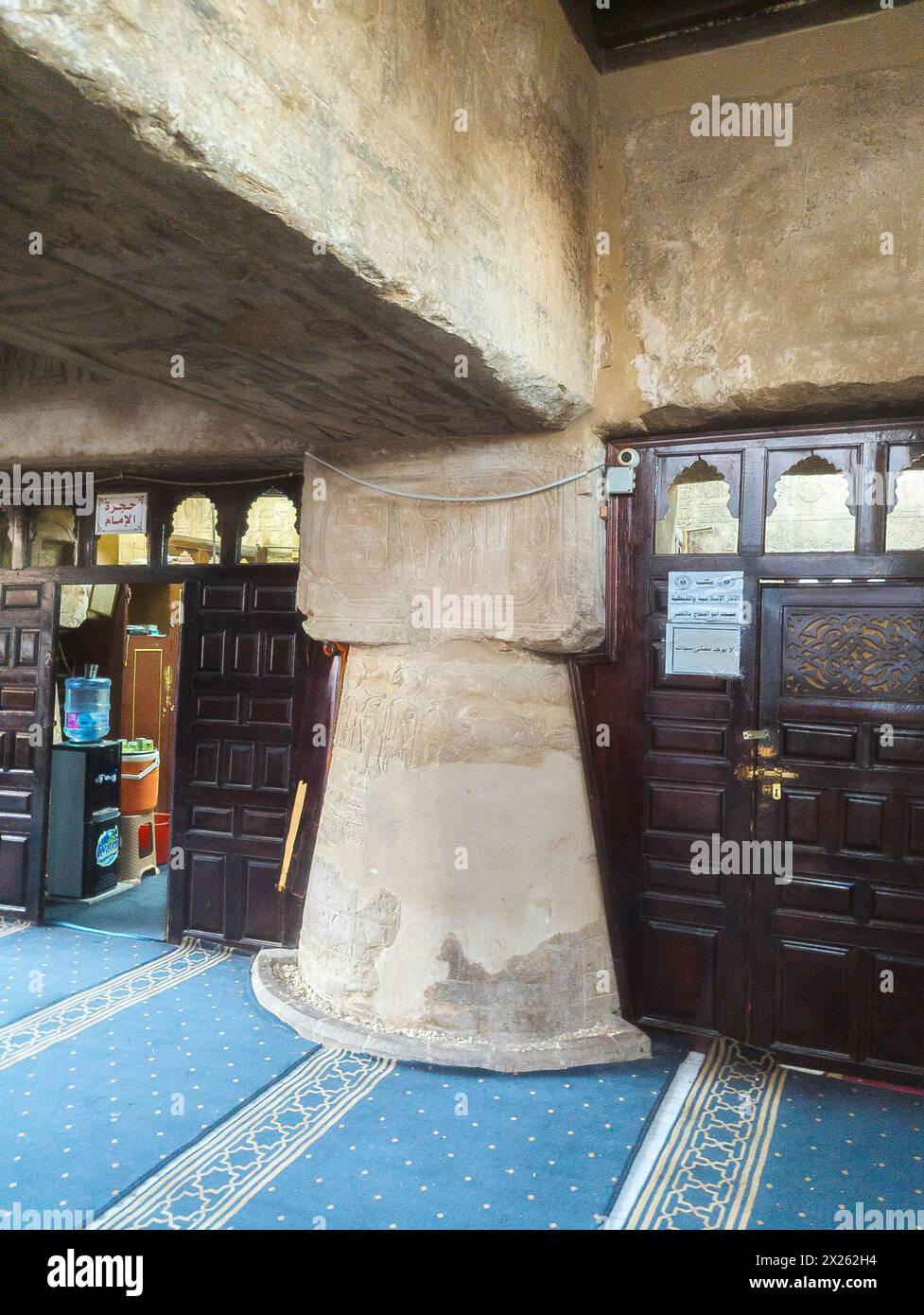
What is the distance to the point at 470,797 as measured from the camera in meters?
3.87

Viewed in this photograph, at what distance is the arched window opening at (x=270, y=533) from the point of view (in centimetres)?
524

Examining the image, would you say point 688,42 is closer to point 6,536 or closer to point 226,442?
point 226,442

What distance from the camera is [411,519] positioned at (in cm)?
409

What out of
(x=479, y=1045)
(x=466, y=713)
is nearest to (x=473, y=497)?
(x=466, y=713)

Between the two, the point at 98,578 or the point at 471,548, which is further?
the point at 98,578

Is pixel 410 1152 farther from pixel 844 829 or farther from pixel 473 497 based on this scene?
pixel 473 497

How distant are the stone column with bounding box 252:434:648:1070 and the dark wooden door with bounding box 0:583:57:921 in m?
2.36

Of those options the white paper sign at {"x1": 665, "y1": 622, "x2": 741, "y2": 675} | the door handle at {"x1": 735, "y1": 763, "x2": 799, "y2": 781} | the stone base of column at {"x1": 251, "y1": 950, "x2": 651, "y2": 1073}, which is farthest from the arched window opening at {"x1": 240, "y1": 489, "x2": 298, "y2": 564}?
the door handle at {"x1": 735, "y1": 763, "x2": 799, "y2": 781}

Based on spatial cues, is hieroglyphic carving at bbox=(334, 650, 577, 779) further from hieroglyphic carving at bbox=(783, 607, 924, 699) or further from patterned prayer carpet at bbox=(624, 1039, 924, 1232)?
patterned prayer carpet at bbox=(624, 1039, 924, 1232)

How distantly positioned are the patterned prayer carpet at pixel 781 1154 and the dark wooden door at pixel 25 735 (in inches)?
162

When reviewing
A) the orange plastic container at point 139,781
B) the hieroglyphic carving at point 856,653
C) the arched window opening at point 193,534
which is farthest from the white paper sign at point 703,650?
the arched window opening at point 193,534

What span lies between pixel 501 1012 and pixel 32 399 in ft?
12.5

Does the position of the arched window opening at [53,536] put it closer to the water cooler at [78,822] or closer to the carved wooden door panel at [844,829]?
the water cooler at [78,822]

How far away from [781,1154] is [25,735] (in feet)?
15.6
